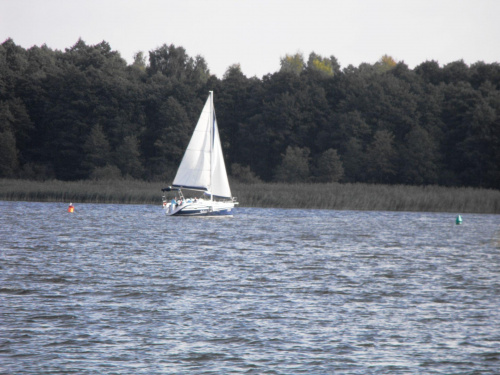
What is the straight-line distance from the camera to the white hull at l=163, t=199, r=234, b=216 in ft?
185

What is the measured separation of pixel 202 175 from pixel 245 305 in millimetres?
37367

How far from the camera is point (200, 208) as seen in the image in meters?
56.6

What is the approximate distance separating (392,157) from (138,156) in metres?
33.3

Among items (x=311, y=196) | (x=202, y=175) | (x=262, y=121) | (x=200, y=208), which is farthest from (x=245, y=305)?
(x=262, y=121)

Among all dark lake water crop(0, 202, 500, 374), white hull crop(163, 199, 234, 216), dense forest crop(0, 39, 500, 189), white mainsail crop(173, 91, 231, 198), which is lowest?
dark lake water crop(0, 202, 500, 374)

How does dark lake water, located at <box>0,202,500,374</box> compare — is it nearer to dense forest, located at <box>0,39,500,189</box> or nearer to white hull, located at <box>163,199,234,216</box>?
white hull, located at <box>163,199,234,216</box>

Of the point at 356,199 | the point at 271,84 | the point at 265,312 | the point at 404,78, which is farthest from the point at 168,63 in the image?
the point at 265,312

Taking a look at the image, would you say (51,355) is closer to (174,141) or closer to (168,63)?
(174,141)

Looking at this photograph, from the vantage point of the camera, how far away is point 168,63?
431 feet

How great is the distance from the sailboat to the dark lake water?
54.3 ft

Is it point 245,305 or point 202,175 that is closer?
point 245,305

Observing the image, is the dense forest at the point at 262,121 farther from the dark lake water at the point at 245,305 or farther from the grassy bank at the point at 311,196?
the dark lake water at the point at 245,305

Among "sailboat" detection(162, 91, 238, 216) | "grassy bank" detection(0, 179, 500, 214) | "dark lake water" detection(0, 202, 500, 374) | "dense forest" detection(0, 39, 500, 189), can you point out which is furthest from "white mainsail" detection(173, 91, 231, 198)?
"dense forest" detection(0, 39, 500, 189)

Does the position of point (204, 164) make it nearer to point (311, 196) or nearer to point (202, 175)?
point (202, 175)
